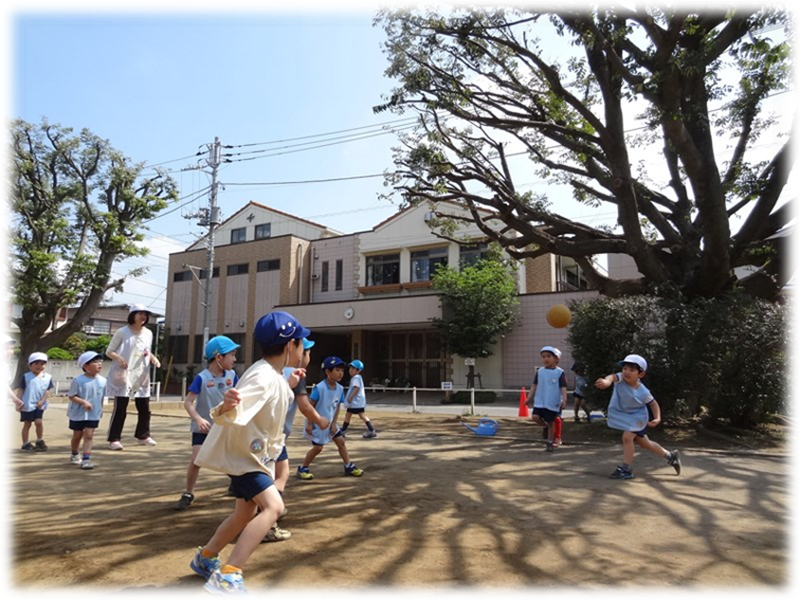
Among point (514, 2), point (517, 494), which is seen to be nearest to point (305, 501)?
point (517, 494)

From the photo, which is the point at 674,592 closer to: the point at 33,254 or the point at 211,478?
the point at 211,478

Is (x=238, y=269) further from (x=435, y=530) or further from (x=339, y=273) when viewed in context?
(x=435, y=530)

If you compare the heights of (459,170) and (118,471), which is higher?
(459,170)

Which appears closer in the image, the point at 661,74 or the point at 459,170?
the point at 661,74

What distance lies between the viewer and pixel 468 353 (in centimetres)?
2342

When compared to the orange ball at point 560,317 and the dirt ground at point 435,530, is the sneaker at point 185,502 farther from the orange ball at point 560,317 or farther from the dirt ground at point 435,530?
the orange ball at point 560,317

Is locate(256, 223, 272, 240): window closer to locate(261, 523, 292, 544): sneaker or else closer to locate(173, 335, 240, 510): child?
locate(173, 335, 240, 510): child

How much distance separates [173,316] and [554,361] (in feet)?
103

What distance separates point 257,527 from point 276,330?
1143 mm

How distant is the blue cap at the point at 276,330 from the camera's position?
3324mm

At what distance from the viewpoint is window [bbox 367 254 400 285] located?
2911cm

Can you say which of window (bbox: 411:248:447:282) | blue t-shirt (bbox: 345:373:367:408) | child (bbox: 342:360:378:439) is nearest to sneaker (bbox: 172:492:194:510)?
child (bbox: 342:360:378:439)

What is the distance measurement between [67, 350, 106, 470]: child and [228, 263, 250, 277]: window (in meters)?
25.8

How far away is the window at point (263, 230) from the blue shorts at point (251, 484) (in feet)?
110
